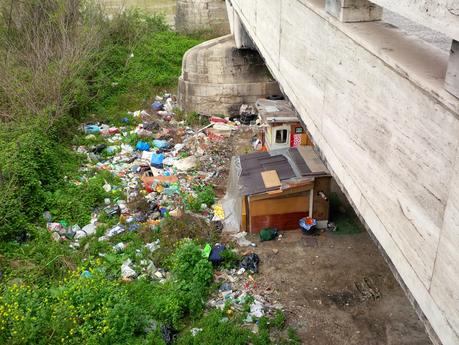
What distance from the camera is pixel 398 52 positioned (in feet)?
11.1

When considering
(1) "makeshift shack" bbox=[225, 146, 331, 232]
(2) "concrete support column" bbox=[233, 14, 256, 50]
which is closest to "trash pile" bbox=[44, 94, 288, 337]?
Answer: (1) "makeshift shack" bbox=[225, 146, 331, 232]

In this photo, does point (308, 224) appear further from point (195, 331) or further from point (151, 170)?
point (151, 170)

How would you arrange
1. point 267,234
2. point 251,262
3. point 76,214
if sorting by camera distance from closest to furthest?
point 251,262 → point 267,234 → point 76,214

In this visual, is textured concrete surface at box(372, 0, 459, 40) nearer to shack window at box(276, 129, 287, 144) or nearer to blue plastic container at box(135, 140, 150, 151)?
shack window at box(276, 129, 287, 144)

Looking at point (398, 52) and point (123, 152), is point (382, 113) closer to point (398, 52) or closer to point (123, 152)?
point (398, 52)

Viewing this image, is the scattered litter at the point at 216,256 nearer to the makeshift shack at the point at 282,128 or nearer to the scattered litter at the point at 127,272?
the scattered litter at the point at 127,272

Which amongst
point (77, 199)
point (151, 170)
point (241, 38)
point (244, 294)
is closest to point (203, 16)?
point (241, 38)

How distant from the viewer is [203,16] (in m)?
20.5

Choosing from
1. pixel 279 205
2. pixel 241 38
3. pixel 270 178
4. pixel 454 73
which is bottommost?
pixel 279 205

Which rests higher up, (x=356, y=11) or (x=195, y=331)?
(x=356, y=11)

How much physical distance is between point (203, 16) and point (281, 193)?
14.2 meters

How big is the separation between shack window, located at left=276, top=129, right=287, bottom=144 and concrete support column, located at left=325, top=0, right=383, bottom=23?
18.9 ft

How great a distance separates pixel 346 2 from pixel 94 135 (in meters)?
10.1

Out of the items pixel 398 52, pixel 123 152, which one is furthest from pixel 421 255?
pixel 123 152
